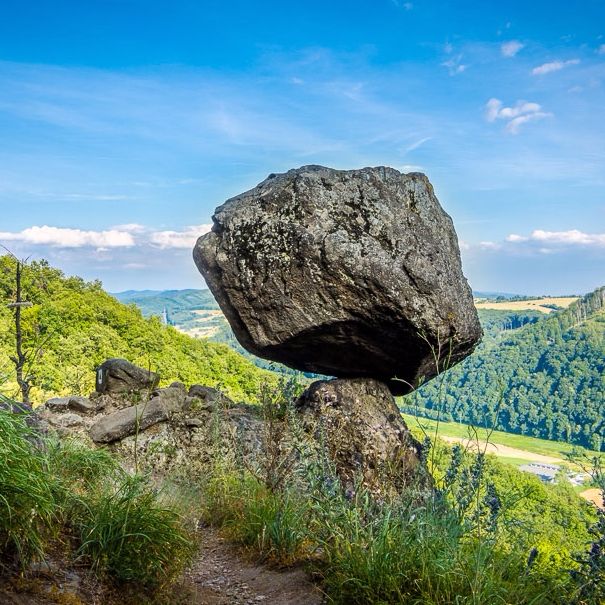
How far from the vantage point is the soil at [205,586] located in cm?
321

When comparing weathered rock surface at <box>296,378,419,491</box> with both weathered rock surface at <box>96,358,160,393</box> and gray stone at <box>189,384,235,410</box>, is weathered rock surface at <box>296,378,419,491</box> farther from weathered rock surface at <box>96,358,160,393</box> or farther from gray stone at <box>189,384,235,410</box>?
weathered rock surface at <box>96,358,160,393</box>

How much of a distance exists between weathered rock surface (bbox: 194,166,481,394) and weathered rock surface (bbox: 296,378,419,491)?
→ 1.13ft

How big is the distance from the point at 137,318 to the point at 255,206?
935 inches

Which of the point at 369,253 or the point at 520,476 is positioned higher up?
the point at 369,253

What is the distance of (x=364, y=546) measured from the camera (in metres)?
3.90

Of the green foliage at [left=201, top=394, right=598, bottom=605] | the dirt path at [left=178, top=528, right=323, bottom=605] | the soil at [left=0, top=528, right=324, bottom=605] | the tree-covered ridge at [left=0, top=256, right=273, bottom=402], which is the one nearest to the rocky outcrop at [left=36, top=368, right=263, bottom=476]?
the soil at [left=0, top=528, right=324, bottom=605]

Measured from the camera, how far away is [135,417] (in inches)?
334

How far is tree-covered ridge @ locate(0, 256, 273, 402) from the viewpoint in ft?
69.1

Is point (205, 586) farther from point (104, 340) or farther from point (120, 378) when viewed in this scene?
point (104, 340)

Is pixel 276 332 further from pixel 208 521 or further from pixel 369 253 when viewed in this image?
pixel 208 521

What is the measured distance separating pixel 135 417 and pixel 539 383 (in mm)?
29485

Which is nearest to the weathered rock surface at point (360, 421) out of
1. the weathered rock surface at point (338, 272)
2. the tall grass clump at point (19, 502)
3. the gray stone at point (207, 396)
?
the weathered rock surface at point (338, 272)

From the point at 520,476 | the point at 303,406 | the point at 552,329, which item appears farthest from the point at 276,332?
the point at 552,329

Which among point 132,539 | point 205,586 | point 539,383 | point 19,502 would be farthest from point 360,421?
point 539,383
